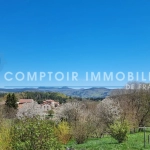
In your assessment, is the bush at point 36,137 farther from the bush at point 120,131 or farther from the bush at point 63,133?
the bush at point 63,133

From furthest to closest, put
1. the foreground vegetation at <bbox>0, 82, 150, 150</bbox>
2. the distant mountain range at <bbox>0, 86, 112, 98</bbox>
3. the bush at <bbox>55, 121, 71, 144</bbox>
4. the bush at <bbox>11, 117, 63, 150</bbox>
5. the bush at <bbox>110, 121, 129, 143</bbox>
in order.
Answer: the distant mountain range at <bbox>0, 86, 112, 98</bbox>
the bush at <bbox>55, 121, 71, 144</bbox>
the bush at <bbox>110, 121, 129, 143</bbox>
the foreground vegetation at <bbox>0, 82, 150, 150</bbox>
the bush at <bbox>11, 117, 63, 150</bbox>

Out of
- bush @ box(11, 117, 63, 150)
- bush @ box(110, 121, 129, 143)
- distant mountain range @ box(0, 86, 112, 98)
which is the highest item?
distant mountain range @ box(0, 86, 112, 98)

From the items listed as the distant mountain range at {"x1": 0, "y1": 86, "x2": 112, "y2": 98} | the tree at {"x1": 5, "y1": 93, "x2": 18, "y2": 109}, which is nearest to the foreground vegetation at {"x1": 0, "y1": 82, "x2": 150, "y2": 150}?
the tree at {"x1": 5, "y1": 93, "x2": 18, "y2": 109}

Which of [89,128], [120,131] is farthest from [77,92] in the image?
[120,131]

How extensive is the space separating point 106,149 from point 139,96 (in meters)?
15.7

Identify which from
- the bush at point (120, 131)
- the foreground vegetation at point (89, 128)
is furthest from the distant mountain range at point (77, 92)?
the bush at point (120, 131)

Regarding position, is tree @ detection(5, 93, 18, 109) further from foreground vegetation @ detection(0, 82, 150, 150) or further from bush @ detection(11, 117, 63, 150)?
bush @ detection(11, 117, 63, 150)

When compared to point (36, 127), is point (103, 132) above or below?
below

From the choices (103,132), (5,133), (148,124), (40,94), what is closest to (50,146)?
(5,133)

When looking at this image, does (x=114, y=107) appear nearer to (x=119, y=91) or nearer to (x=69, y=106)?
(x=119, y=91)

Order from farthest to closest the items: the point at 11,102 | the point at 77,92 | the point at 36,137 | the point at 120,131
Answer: the point at 77,92
the point at 11,102
the point at 120,131
the point at 36,137

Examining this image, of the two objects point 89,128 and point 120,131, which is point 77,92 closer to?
point 89,128

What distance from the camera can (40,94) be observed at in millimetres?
90000

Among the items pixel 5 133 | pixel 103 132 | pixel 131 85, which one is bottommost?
pixel 103 132
